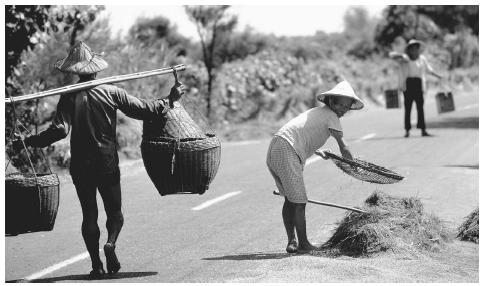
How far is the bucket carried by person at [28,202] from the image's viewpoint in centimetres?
877

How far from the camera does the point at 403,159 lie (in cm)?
1720

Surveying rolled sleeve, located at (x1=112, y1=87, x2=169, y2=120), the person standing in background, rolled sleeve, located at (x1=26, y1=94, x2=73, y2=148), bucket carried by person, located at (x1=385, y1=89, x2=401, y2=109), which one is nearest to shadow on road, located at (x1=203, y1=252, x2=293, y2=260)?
rolled sleeve, located at (x1=112, y1=87, x2=169, y2=120)

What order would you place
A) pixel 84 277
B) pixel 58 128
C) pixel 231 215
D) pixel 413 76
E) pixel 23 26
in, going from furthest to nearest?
pixel 413 76 < pixel 23 26 < pixel 231 215 < pixel 84 277 < pixel 58 128

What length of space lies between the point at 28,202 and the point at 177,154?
1386mm

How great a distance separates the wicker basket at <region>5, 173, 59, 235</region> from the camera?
8.77m

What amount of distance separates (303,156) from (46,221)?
252 cm

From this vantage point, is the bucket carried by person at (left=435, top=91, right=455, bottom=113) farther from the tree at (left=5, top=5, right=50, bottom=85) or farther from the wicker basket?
the wicker basket

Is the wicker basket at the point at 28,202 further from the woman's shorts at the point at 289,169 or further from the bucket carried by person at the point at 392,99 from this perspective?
the bucket carried by person at the point at 392,99

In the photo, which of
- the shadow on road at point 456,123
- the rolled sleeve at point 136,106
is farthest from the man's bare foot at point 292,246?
the shadow on road at point 456,123

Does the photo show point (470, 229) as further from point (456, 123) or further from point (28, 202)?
point (456, 123)

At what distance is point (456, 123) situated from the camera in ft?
76.9

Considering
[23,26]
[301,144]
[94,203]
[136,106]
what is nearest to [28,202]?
[94,203]

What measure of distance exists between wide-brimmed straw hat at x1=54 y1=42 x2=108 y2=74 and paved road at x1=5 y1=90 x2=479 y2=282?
189 cm
